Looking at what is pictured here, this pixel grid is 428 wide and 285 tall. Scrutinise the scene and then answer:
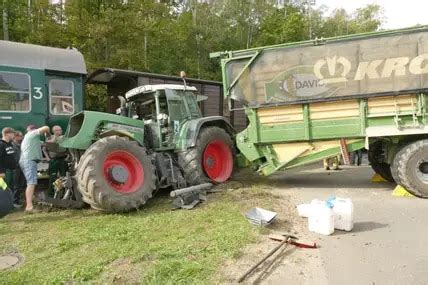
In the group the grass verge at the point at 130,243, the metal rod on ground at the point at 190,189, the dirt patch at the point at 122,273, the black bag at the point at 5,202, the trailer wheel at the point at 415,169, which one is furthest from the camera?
the trailer wheel at the point at 415,169

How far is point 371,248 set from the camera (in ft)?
18.6

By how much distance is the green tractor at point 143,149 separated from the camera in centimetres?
752

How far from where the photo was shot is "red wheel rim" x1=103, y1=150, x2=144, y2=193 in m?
7.77

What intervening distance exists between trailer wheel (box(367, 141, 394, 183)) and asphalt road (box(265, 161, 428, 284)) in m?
1.02

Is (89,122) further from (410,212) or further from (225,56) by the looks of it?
(410,212)

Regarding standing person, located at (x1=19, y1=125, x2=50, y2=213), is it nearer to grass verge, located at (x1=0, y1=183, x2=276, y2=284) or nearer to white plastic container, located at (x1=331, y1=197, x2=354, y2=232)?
grass verge, located at (x1=0, y1=183, x2=276, y2=284)

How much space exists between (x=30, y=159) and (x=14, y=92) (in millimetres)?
2145

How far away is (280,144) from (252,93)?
3.91 ft

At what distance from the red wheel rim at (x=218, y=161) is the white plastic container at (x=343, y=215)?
3.93 m

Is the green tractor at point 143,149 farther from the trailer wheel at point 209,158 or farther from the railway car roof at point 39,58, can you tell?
the railway car roof at point 39,58

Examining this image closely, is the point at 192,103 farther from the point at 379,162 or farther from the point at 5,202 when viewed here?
the point at 5,202

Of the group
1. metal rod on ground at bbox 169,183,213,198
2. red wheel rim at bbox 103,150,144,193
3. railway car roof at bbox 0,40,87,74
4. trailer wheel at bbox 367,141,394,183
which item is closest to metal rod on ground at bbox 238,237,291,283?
metal rod on ground at bbox 169,183,213,198

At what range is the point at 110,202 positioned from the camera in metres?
7.37

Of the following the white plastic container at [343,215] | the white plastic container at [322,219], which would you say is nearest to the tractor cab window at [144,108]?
the white plastic container at [322,219]
